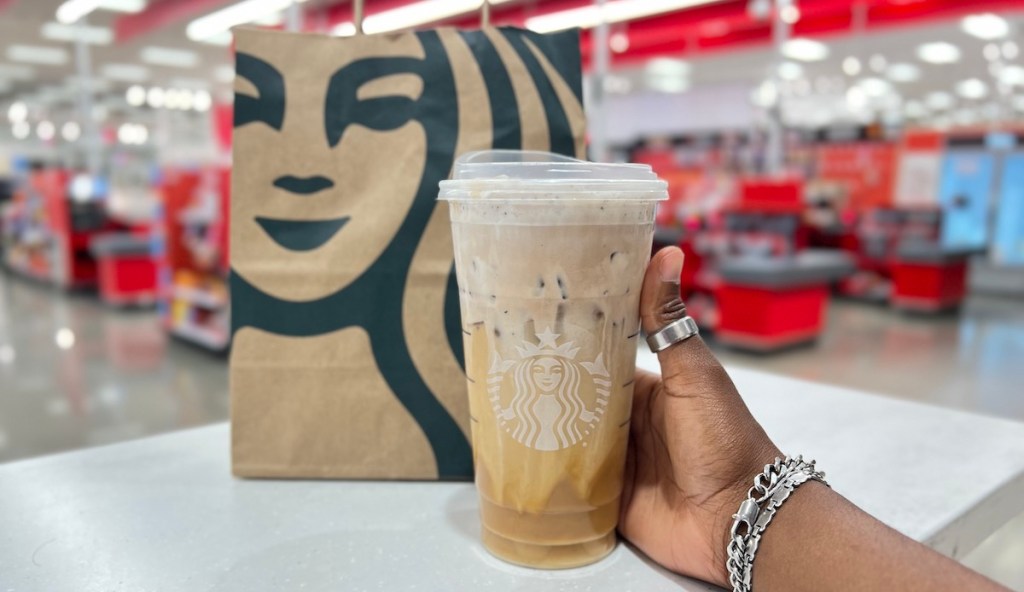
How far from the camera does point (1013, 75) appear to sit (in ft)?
41.4

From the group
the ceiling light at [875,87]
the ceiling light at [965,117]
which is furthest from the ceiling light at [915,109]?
the ceiling light at [875,87]

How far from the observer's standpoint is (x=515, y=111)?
0.83 meters

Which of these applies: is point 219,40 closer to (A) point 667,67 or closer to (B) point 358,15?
(A) point 667,67

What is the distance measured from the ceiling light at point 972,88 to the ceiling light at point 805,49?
15.9 feet

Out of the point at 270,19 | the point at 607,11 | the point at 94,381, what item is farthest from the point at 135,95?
the point at 94,381

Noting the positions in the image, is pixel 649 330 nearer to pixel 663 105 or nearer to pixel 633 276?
pixel 633 276

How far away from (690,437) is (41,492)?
0.73 meters

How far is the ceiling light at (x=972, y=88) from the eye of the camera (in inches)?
547

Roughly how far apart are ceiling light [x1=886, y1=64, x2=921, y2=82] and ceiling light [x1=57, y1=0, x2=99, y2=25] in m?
12.0

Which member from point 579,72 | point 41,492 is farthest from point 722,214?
point 41,492

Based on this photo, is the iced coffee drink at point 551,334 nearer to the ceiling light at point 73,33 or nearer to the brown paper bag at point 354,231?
the brown paper bag at point 354,231

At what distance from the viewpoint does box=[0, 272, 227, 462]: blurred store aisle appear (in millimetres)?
3094

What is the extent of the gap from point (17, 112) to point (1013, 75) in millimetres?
22589

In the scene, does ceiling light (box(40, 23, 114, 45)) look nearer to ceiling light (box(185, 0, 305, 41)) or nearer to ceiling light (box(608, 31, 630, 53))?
ceiling light (box(185, 0, 305, 41))
